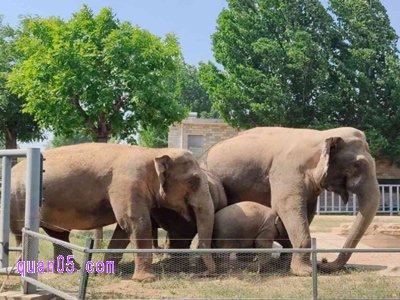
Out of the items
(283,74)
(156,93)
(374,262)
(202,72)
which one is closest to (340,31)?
(283,74)

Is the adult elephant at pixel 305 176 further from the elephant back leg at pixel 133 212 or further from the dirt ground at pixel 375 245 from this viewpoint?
the elephant back leg at pixel 133 212

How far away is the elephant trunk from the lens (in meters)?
8.99

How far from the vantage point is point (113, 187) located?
341 inches

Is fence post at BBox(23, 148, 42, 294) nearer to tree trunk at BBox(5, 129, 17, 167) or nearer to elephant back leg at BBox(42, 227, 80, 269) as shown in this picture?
elephant back leg at BBox(42, 227, 80, 269)

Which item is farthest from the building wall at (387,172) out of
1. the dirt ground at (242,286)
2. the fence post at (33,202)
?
the fence post at (33,202)

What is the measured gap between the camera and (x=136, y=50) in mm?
16438

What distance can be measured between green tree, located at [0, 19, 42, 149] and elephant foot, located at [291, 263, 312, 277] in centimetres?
1892

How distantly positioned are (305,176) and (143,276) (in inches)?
121

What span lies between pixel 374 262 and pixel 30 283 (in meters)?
6.36

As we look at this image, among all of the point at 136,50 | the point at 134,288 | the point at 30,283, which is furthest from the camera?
the point at 136,50

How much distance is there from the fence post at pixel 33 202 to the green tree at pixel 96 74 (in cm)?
909

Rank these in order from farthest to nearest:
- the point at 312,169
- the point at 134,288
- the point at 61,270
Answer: the point at 312,169 → the point at 61,270 → the point at 134,288

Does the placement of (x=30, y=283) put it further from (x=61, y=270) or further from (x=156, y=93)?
(x=156, y=93)

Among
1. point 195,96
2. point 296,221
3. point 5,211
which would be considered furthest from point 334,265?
point 195,96
